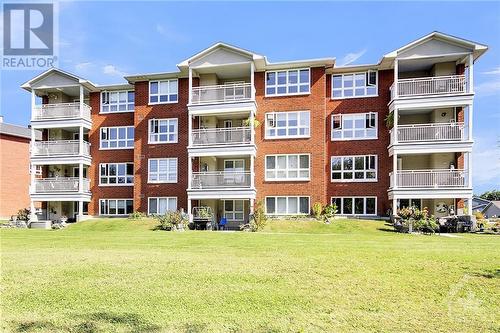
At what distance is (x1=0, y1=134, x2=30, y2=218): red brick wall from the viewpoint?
36797mm

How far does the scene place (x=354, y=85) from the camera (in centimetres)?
2656

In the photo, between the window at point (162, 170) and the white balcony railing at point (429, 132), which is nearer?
the white balcony railing at point (429, 132)

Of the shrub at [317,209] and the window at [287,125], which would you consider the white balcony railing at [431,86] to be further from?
the shrub at [317,209]

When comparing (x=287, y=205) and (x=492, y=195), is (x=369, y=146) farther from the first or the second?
(x=492, y=195)

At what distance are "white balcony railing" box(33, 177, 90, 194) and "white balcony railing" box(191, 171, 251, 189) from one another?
1064 centimetres

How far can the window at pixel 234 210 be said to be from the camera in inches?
1083

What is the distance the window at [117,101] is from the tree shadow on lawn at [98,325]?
27225 millimetres

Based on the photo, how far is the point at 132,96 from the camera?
30.8 m

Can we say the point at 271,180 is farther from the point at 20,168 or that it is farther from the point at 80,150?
the point at 20,168

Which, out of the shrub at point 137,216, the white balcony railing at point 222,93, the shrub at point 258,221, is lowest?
the shrub at point 137,216

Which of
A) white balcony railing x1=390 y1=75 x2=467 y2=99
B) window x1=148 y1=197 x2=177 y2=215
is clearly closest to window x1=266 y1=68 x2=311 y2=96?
white balcony railing x1=390 y1=75 x2=467 y2=99

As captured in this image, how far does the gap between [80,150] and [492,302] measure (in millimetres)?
29802

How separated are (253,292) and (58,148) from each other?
96.0ft

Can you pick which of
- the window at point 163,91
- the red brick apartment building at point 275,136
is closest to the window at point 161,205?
the red brick apartment building at point 275,136
